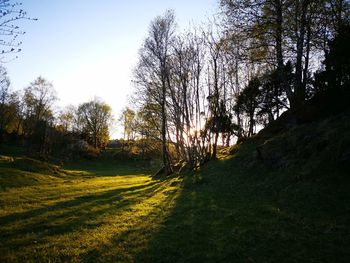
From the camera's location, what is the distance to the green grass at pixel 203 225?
7.08 m

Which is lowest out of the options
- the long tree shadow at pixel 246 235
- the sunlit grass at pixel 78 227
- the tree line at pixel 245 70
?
the sunlit grass at pixel 78 227

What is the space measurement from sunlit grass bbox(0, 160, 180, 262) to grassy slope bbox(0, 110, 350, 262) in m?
0.03

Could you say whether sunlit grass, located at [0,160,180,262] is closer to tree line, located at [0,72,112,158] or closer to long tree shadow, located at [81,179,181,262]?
long tree shadow, located at [81,179,181,262]

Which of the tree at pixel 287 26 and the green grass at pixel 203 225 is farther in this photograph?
the tree at pixel 287 26

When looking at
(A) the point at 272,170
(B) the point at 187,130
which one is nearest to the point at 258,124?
(B) the point at 187,130

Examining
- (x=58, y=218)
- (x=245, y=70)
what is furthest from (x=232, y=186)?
(x=245, y=70)

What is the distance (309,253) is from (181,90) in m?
23.4

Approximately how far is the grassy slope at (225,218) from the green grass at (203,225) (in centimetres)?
3

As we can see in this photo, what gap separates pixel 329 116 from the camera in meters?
15.3

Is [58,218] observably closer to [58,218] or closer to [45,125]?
[58,218]

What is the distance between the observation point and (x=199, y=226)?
9422 millimetres

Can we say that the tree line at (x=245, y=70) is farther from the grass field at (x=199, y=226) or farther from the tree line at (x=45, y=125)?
the tree line at (x=45, y=125)

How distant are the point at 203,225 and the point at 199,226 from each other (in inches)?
6.6

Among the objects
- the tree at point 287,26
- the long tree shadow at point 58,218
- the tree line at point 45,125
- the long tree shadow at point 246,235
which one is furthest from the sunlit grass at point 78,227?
the tree line at point 45,125
